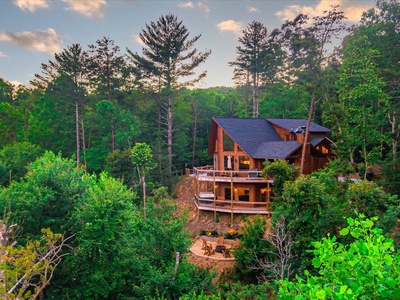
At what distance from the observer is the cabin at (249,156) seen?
24.1 metres

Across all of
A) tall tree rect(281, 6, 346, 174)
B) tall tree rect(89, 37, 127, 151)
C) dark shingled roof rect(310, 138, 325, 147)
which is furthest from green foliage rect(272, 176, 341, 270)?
tall tree rect(89, 37, 127, 151)

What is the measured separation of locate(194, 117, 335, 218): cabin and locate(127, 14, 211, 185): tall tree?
1018cm

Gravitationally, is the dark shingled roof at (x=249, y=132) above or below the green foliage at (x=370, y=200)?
above

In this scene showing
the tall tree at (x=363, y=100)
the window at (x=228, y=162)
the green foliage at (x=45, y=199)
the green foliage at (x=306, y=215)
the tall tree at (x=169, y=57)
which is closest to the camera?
the green foliage at (x=306, y=215)

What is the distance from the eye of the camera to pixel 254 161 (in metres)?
25.3

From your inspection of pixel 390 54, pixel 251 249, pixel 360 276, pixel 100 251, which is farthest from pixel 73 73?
pixel 360 276

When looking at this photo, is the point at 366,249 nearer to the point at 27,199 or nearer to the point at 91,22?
the point at 27,199

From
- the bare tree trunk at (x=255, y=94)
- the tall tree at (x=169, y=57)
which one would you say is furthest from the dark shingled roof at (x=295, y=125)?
the tall tree at (x=169, y=57)

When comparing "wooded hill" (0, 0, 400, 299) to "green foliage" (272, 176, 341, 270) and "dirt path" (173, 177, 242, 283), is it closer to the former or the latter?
"green foliage" (272, 176, 341, 270)

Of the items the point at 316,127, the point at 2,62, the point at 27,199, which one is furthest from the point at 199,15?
the point at 27,199

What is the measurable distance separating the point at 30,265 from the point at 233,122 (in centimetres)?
2305

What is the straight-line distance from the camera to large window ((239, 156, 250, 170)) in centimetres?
2666

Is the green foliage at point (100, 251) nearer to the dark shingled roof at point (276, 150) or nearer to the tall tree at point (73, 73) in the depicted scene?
the dark shingled roof at point (276, 150)

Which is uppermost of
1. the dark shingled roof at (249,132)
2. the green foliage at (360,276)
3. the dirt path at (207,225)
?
the dark shingled roof at (249,132)
